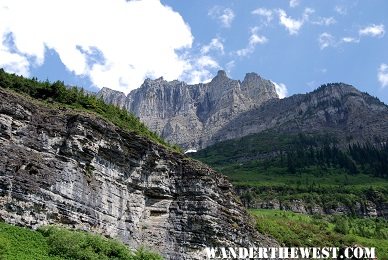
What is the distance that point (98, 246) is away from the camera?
40.8 meters

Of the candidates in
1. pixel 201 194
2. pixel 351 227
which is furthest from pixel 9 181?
pixel 351 227

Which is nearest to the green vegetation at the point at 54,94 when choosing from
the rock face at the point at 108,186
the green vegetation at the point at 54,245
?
the rock face at the point at 108,186

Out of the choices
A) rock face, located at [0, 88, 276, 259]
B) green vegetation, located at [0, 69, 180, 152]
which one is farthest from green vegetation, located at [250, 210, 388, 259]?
green vegetation, located at [0, 69, 180, 152]

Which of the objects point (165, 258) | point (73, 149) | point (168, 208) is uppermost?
point (73, 149)

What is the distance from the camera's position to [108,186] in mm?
48625

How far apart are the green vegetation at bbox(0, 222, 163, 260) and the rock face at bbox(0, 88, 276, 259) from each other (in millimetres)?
1636

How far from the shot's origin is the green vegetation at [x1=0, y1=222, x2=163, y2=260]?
34.9m

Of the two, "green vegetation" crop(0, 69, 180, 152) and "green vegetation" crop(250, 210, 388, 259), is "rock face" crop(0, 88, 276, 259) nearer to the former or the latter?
"green vegetation" crop(0, 69, 180, 152)

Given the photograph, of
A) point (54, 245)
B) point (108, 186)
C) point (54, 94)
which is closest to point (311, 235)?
point (108, 186)

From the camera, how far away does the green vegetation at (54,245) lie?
114 feet

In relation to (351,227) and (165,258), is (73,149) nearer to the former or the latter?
(165,258)

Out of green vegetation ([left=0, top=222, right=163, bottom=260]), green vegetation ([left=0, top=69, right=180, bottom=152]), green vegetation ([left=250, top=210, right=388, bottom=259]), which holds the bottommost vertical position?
green vegetation ([left=0, top=222, right=163, bottom=260])

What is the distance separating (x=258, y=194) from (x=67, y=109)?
436ft

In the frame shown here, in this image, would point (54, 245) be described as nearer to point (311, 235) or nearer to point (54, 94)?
point (54, 94)
